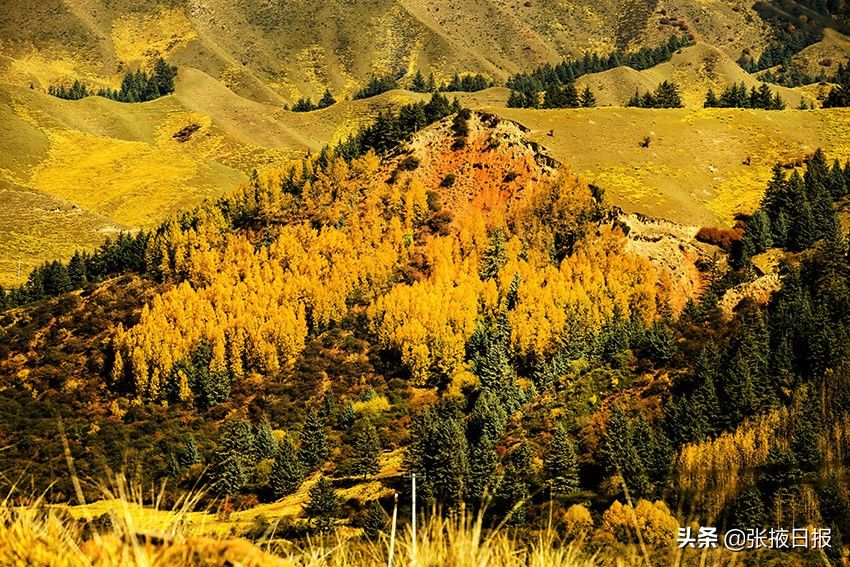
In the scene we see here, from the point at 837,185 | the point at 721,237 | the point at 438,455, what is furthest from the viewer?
the point at 837,185

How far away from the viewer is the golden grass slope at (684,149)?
114688mm

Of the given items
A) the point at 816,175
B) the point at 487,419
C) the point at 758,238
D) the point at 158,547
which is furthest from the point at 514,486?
the point at 816,175

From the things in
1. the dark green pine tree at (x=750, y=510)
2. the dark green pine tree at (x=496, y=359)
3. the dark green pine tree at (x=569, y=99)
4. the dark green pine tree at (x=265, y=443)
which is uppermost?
the dark green pine tree at (x=569, y=99)

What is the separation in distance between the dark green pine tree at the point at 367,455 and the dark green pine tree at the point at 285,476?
4.90 meters

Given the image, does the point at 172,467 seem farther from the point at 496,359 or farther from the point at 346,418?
the point at 496,359

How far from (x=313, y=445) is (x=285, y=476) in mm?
5777

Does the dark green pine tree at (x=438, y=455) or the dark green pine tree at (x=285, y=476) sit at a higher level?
the dark green pine tree at (x=438, y=455)

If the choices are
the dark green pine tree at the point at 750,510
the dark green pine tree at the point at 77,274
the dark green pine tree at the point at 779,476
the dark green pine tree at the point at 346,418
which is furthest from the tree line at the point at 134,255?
the dark green pine tree at the point at 750,510

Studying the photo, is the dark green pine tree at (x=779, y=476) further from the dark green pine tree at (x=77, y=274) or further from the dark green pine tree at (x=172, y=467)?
the dark green pine tree at (x=77, y=274)

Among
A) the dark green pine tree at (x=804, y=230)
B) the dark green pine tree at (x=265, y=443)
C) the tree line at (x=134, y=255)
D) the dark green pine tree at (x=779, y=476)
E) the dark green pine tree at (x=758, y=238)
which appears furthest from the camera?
the tree line at (x=134, y=255)

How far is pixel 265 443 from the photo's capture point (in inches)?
2965

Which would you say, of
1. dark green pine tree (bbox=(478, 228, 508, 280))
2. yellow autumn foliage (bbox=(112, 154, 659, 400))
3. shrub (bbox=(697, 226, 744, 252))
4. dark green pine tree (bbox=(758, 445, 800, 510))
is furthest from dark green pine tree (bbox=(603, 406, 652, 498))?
shrub (bbox=(697, 226, 744, 252))

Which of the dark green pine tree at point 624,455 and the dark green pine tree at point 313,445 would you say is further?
the dark green pine tree at point 313,445

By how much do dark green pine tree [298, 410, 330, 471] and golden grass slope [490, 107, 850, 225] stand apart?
56.6 metres
